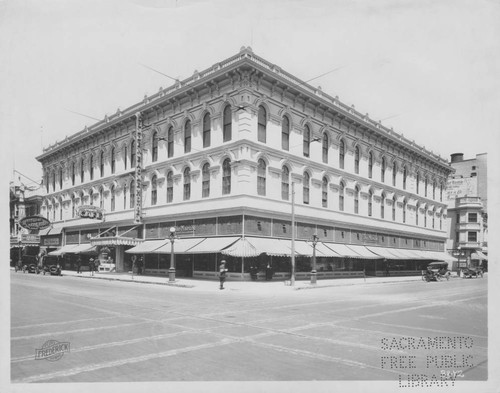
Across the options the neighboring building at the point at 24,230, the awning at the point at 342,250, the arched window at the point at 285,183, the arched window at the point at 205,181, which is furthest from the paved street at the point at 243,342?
the neighboring building at the point at 24,230

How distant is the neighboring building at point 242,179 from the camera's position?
28797 millimetres

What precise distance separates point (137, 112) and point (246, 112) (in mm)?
12358

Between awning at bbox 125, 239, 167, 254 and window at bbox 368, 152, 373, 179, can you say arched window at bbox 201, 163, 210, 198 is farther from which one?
window at bbox 368, 152, 373, 179

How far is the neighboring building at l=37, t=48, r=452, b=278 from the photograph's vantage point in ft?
94.5

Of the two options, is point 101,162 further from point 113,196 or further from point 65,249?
point 65,249

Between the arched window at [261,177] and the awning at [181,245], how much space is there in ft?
18.2

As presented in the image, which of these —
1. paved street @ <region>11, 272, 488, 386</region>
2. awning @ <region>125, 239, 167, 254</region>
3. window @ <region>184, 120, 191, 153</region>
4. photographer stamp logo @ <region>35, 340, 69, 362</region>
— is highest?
window @ <region>184, 120, 191, 153</region>

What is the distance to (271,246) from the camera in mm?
28719

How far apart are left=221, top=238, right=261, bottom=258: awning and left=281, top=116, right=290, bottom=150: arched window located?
26.3 ft

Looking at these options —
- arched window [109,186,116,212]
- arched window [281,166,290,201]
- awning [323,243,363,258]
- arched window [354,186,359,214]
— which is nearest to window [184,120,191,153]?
arched window [281,166,290,201]

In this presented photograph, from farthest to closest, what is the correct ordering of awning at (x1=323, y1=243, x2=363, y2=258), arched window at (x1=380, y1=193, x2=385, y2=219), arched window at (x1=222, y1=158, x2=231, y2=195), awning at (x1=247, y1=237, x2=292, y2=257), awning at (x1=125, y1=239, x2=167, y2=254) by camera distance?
arched window at (x1=380, y1=193, x2=385, y2=219), awning at (x1=323, y1=243, x2=363, y2=258), awning at (x1=125, y1=239, x2=167, y2=254), arched window at (x1=222, y1=158, x2=231, y2=195), awning at (x1=247, y1=237, x2=292, y2=257)

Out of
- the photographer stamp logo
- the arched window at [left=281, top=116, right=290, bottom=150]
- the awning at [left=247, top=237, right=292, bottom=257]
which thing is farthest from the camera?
the arched window at [left=281, top=116, right=290, bottom=150]

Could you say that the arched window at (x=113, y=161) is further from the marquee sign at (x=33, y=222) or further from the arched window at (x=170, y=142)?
the arched window at (x=170, y=142)

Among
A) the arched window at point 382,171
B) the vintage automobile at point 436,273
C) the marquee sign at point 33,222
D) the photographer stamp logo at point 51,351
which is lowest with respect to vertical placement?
the vintage automobile at point 436,273
